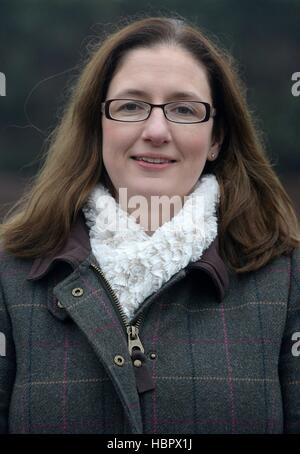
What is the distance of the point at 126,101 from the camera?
1693 mm

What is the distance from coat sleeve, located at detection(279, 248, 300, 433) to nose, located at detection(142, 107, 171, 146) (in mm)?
442

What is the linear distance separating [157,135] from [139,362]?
485 millimetres

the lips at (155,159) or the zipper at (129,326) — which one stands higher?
the lips at (155,159)

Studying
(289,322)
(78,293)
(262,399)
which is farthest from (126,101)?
(262,399)

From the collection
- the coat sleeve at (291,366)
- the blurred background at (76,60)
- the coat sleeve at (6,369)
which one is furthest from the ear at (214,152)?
the blurred background at (76,60)

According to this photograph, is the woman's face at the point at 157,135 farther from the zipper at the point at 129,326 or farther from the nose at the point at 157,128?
the zipper at the point at 129,326

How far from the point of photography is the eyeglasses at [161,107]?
1.68m

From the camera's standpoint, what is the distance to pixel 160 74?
5.52ft

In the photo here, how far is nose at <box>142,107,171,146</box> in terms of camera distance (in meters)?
1.65

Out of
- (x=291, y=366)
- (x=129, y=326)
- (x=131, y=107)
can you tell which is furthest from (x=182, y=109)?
(x=291, y=366)

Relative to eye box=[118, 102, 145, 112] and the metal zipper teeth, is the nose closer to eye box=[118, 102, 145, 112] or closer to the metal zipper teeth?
eye box=[118, 102, 145, 112]
